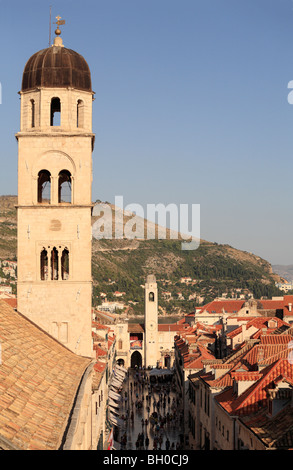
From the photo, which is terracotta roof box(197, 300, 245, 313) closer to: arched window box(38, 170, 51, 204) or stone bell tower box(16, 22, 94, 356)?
arched window box(38, 170, 51, 204)

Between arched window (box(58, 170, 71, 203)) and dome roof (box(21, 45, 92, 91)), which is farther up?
dome roof (box(21, 45, 92, 91))

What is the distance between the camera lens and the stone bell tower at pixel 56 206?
29.1 meters

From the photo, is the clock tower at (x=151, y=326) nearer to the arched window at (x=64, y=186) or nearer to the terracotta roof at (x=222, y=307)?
the terracotta roof at (x=222, y=307)

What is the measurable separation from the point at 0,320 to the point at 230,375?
24.0 metres

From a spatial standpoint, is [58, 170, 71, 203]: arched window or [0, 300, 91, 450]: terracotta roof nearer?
[0, 300, 91, 450]: terracotta roof

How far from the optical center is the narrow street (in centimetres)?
5353

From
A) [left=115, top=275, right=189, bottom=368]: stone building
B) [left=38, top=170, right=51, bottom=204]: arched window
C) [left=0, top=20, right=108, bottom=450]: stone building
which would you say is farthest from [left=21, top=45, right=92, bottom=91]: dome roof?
[left=115, top=275, right=189, bottom=368]: stone building

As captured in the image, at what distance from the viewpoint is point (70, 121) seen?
97.5 feet

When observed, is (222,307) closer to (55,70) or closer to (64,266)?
(64,266)

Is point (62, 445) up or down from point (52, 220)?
down

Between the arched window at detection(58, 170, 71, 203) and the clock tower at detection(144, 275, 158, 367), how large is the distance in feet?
291

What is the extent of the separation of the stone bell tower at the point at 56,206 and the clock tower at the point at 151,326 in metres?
89.8
